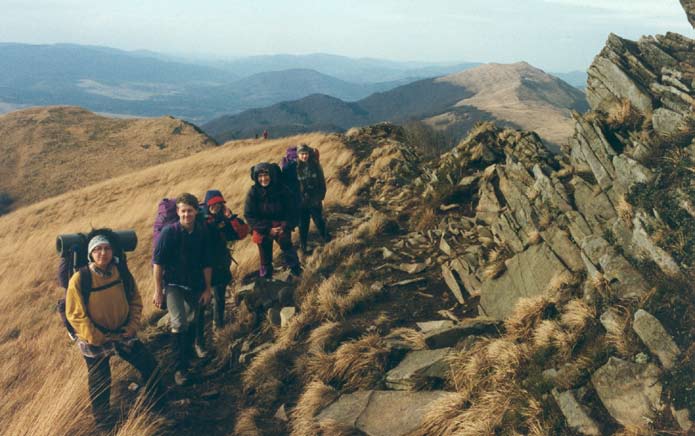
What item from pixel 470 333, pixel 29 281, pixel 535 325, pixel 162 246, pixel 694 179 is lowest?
pixel 29 281

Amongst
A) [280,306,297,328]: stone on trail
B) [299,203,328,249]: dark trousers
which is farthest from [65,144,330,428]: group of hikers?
[299,203,328,249]: dark trousers

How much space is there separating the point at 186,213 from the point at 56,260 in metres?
10.5

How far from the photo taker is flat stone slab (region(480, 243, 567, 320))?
19.9 feet

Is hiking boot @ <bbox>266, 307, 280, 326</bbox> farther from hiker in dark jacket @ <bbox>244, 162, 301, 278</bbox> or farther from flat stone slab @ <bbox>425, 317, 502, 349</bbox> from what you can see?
flat stone slab @ <bbox>425, 317, 502, 349</bbox>

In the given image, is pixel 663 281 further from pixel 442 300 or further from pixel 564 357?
pixel 442 300

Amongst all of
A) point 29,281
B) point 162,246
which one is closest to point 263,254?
point 162,246

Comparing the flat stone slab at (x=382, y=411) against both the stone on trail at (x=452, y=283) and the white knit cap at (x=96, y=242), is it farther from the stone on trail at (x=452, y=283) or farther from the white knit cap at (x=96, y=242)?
the white knit cap at (x=96, y=242)

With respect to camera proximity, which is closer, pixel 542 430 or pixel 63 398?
pixel 542 430

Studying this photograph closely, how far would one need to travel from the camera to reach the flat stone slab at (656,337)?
3902 millimetres

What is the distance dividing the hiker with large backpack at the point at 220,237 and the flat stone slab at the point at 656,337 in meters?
5.46

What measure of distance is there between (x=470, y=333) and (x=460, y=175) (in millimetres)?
6054

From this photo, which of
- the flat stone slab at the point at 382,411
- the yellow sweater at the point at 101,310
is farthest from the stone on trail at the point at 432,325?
the yellow sweater at the point at 101,310

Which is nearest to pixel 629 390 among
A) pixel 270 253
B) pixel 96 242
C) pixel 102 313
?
pixel 102 313

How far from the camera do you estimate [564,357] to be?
15.1ft
